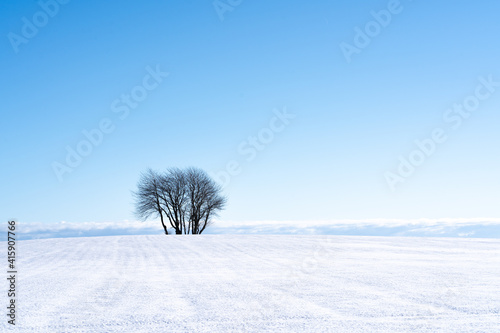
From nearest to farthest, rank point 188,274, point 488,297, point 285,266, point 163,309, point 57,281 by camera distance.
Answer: point 163,309
point 488,297
point 57,281
point 188,274
point 285,266

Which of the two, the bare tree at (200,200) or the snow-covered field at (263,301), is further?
the bare tree at (200,200)

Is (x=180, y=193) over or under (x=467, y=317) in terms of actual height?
over

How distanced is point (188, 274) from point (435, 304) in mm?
4935

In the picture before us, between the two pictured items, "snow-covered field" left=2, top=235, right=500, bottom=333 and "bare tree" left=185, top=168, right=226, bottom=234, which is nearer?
"snow-covered field" left=2, top=235, right=500, bottom=333

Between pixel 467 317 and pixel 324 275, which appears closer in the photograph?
pixel 467 317

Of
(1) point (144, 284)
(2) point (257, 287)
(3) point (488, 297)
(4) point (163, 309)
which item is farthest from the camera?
(1) point (144, 284)

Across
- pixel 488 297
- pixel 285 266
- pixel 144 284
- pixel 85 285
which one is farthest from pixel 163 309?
pixel 285 266

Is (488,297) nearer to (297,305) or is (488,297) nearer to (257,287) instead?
(297,305)

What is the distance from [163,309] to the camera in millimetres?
4980

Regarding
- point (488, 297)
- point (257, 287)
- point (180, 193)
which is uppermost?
point (180, 193)

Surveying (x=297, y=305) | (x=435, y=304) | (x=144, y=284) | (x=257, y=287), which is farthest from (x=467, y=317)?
(x=144, y=284)

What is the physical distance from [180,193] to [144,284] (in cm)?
4454

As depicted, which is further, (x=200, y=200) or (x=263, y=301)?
(x=200, y=200)

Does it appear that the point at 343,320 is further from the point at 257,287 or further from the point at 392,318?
the point at 257,287
